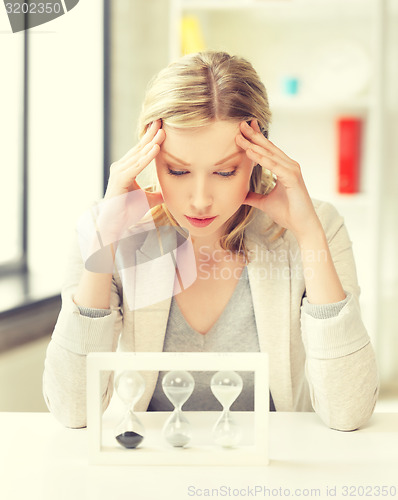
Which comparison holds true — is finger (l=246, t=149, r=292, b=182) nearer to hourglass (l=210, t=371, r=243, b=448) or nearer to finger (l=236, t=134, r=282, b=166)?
finger (l=236, t=134, r=282, b=166)

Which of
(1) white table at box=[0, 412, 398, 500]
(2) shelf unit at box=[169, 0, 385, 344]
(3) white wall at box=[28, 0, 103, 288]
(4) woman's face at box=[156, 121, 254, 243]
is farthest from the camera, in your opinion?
→ (2) shelf unit at box=[169, 0, 385, 344]

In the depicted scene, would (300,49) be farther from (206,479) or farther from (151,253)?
(206,479)

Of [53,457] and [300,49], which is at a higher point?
[300,49]

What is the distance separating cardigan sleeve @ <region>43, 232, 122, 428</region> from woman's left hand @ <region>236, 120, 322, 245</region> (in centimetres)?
31

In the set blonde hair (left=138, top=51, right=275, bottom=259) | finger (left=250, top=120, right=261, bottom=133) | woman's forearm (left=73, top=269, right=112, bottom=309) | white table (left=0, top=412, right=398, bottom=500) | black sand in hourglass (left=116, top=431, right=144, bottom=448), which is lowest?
white table (left=0, top=412, right=398, bottom=500)

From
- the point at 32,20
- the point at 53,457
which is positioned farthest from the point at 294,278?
the point at 32,20

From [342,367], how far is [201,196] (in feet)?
1.07

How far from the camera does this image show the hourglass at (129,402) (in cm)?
85

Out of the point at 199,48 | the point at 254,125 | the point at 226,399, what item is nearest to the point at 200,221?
the point at 254,125

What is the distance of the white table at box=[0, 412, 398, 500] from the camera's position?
799mm

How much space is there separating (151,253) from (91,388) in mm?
396

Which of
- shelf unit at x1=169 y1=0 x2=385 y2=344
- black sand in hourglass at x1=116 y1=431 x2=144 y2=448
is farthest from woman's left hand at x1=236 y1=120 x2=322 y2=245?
shelf unit at x1=169 y1=0 x2=385 y2=344

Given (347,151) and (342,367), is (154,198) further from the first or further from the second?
(347,151)

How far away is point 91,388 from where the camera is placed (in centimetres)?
84
